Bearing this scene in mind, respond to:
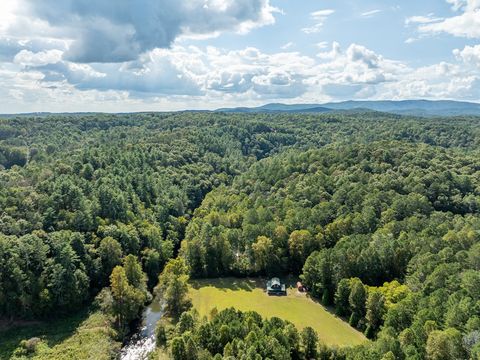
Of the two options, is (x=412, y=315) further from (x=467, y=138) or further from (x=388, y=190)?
(x=467, y=138)

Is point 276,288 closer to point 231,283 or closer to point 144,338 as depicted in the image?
point 231,283

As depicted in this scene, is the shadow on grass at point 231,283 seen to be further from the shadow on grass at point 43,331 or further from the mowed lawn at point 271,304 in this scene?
the shadow on grass at point 43,331

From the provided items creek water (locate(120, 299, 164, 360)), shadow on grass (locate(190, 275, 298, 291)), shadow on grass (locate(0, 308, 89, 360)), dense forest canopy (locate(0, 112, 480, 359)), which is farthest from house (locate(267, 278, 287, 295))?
shadow on grass (locate(0, 308, 89, 360))

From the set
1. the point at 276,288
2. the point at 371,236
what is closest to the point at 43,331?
the point at 276,288

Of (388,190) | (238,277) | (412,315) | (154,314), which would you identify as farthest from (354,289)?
(388,190)

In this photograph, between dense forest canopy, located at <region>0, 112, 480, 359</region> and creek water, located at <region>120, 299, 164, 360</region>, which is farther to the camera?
creek water, located at <region>120, 299, 164, 360</region>

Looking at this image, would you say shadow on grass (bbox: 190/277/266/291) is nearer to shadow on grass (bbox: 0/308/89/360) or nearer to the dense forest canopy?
the dense forest canopy
